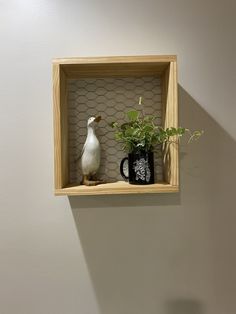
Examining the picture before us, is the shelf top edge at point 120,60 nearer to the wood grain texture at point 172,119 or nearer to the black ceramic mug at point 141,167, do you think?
the wood grain texture at point 172,119

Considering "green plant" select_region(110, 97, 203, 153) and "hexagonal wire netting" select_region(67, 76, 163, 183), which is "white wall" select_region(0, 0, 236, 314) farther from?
"green plant" select_region(110, 97, 203, 153)

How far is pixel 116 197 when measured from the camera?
1.04 m

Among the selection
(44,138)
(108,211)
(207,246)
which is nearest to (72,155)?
(44,138)

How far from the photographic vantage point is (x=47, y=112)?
3.40 feet

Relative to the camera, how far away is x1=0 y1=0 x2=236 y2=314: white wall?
3.39ft

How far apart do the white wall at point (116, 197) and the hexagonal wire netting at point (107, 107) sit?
0.08 metres

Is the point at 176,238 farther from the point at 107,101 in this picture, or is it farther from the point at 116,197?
the point at 107,101

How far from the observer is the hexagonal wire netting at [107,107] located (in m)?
1.03

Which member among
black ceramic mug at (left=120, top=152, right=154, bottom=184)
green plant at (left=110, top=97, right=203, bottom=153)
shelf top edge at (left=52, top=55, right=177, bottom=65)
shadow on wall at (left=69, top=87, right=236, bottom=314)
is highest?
shelf top edge at (left=52, top=55, right=177, bottom=65)

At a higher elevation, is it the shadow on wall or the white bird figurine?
the white bird figurine

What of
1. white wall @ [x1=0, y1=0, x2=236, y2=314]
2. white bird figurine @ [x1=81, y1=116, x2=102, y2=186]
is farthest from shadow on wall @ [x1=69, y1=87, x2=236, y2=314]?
white bird figurine @ [x1=81, y1=116, x2=102, y2=186]

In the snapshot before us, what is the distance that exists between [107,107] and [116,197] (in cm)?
32

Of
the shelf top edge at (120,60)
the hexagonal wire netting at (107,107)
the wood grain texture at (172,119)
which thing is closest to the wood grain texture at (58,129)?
the shelf top edge at (120,60)

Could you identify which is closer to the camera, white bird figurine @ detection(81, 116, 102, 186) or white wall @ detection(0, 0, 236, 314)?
white bird figurine @ detection(81, 116, 102, 186)
